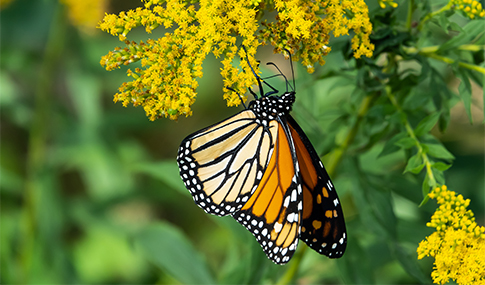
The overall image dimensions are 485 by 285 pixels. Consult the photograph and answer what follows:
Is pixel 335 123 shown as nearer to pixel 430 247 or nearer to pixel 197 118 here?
pixel 430 247

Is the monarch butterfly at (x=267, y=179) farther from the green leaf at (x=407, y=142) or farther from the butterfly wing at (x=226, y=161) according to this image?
the green leaf at (x=407, y=142)

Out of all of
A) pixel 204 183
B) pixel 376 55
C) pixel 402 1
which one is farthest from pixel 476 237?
pixel 204 183

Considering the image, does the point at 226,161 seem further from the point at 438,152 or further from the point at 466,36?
the point at 466,36

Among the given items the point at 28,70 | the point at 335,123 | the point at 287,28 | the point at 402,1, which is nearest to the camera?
the point at 287,28

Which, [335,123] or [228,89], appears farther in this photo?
[335,123]

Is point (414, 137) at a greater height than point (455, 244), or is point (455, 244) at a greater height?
point (414, 137)

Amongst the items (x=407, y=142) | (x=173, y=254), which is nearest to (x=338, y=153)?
(x=407, y=142)
